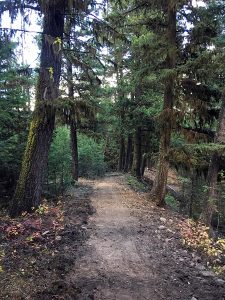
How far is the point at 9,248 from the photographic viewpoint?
674cm

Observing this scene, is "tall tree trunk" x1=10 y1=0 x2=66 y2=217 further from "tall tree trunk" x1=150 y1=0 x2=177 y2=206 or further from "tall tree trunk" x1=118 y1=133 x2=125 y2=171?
"tall tree trunk" x1=118 y1=133 x2=125 y2=171

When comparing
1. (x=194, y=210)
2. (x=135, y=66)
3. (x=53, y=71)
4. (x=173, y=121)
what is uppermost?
(x=135, y=66)

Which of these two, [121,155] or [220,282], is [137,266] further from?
[121,155]

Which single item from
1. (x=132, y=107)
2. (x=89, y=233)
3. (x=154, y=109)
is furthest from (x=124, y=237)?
(x=132, y=107)

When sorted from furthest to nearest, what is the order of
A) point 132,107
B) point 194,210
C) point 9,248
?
point 194,210, point 132,107, point 9,248

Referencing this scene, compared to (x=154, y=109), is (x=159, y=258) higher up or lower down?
lower down

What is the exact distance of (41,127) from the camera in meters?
8.92

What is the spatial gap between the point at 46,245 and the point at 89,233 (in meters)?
1.42

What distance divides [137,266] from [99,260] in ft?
2.55

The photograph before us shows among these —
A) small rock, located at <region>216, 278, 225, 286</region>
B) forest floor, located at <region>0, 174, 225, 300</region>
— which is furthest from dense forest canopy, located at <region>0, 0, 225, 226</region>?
small rock, located at <region>216, 278, 225, 286</region>

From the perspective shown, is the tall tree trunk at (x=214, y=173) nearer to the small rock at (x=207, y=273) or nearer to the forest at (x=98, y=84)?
the forest at (x=98, y=84)

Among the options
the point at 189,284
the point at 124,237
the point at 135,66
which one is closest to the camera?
the point at 189,284

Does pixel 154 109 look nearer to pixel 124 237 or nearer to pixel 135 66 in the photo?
pixel 135 66

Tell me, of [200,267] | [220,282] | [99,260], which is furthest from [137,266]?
[220,282]
